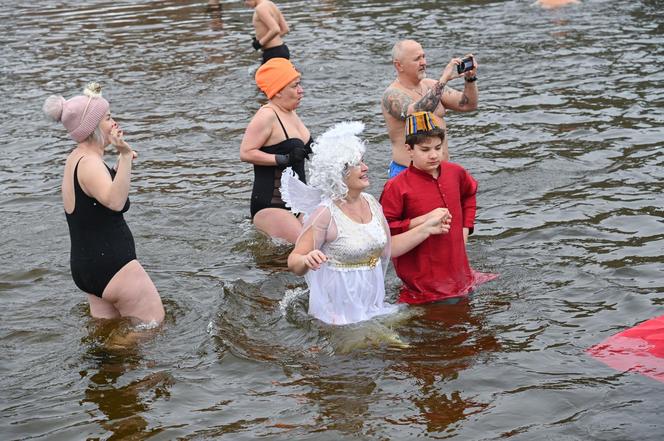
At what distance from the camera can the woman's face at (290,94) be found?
9.33 m

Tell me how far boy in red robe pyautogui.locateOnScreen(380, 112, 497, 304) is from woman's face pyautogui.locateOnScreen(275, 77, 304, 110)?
186 cm

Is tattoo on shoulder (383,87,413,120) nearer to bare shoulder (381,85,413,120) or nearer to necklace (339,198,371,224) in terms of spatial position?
bare shoulder (381,85,413,120)

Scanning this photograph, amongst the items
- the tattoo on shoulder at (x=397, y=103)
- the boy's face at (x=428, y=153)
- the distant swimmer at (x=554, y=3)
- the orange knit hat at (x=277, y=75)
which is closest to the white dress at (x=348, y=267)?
the boy's face at (x=428, y=153)

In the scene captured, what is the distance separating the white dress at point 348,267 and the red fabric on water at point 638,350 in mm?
1632

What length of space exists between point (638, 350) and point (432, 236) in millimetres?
1705

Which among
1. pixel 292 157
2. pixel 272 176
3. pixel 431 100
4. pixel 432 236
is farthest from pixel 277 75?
pixel 432 236

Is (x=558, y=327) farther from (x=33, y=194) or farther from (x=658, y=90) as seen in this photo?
(x=658, y=90)

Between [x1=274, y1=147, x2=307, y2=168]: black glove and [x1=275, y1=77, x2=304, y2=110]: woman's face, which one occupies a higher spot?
[x1=275, y1=77, x2=304, y2=110]: woman's face

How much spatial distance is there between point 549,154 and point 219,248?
4.46 metres

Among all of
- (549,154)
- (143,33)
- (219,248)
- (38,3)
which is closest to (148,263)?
(219,248)

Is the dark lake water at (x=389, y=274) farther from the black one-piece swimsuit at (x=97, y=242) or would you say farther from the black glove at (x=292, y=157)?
the black glove at (x=292, y=157)

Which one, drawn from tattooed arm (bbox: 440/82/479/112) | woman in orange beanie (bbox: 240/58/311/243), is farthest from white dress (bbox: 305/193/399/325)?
tattooed arm (bbox: 440/82/479/112)

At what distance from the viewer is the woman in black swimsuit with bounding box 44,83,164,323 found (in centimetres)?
711

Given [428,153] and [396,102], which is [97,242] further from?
[396,102]
